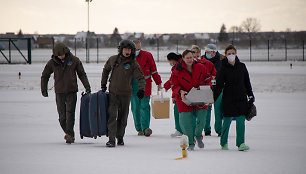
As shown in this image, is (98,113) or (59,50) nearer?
(98,113)

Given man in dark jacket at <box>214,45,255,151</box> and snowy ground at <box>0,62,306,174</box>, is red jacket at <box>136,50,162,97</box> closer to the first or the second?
snowy ground at <box>0,62,306,174</box>

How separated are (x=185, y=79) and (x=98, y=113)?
5.14ft

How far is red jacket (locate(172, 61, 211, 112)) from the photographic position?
682 cm

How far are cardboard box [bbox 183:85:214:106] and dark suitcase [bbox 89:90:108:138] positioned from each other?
1.42 m

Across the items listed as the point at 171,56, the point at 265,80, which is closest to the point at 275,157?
the point at 171,56

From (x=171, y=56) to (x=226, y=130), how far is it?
1662 millimetres

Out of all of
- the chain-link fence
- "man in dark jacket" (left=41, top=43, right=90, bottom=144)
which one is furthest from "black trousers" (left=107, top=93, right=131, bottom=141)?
the chain-link fence

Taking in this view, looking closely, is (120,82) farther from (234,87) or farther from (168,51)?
(168,51)

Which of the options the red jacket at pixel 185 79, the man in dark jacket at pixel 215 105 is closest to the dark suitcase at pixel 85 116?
the red jacket at pixel 185 79

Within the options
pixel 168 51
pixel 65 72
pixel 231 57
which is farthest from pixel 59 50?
pixel 168 51

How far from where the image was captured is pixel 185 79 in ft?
22.4

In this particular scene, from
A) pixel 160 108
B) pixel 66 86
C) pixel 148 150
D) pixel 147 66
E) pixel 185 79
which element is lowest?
pixel 148 150

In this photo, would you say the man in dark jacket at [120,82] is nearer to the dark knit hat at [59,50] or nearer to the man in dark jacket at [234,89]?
the dark knit hat at [59,50]

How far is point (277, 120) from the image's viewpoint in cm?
1023
